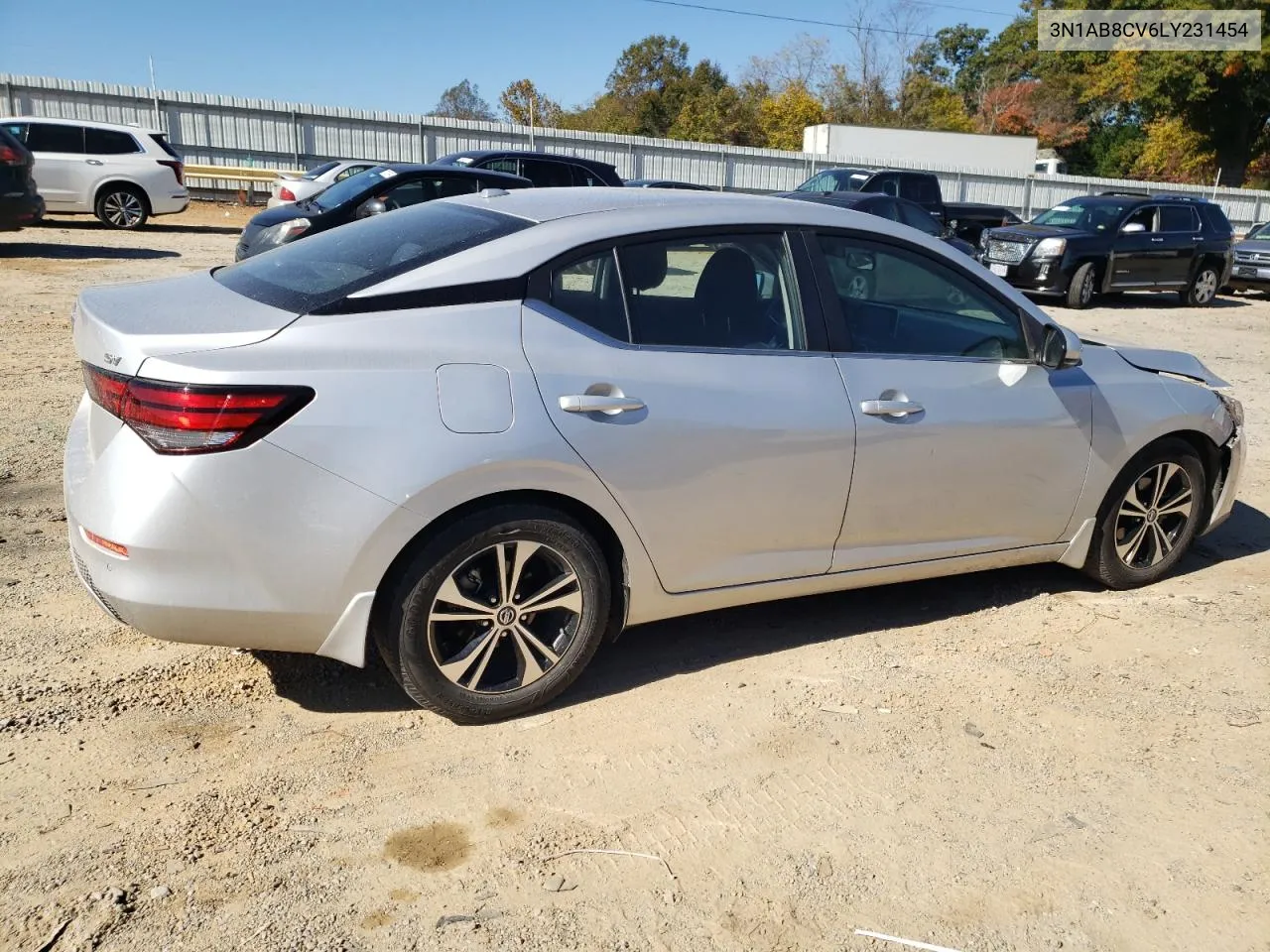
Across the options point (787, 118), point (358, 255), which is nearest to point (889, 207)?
point (358, 255)

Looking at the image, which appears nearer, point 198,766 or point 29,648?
point 198,766

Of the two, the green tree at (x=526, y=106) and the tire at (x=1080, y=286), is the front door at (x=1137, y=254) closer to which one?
the tire at (x=1080, y=286)

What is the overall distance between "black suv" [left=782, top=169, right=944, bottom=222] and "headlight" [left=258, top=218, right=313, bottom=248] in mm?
9421

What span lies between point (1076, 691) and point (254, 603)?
2836 mm

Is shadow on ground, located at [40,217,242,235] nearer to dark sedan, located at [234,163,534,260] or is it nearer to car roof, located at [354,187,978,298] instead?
dark sedan, located at [234,163,534,260]

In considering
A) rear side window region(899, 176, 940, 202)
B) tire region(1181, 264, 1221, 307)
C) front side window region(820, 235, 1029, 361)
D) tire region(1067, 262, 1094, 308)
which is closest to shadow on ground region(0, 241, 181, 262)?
rear side window region(899, 176, 940, 202)

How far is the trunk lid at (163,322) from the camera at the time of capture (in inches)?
120

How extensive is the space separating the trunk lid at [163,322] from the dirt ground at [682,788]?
1161 millimetres

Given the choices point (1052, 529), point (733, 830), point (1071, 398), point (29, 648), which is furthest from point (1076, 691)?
point (29, 648)

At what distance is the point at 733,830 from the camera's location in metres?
3.07

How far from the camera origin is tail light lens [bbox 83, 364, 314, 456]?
2.96 metres

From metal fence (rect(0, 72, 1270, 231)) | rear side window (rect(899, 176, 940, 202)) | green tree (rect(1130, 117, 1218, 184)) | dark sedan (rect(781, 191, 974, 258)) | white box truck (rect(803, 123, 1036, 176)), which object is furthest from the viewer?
green tree (rect(1130, 117, 1218, 184))

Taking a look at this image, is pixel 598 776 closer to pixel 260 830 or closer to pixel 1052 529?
pixel 260 830

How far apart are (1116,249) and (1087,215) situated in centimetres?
78
